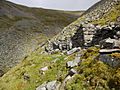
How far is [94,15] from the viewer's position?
34.5 metres

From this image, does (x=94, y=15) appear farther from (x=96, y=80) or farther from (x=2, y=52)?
(x=2, y=52)

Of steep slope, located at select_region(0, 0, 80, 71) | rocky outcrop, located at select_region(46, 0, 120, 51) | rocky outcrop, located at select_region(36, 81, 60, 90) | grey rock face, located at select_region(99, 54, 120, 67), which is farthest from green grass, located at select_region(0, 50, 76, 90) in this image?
steep slope, located at select_region(0, 0, 80, 71)

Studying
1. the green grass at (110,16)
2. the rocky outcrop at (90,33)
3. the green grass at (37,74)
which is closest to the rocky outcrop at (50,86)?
the green grass at (37,74)

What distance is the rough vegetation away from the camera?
1811cm

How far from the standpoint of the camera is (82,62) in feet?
70.4

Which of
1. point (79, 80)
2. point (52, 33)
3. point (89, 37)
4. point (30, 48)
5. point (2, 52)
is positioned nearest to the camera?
point (79, 80)

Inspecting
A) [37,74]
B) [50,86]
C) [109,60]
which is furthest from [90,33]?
[109,60]

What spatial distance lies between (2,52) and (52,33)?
2437 cm

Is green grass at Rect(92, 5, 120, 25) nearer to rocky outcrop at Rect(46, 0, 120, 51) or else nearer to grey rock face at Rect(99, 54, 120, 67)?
rocky outcrop at Rect(46, 0, 120, 51)

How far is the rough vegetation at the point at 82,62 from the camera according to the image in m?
18.1

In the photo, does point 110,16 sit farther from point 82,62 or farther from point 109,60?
point 109,60

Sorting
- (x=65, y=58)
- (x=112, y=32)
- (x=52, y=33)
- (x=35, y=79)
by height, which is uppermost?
(x=112, y=32)

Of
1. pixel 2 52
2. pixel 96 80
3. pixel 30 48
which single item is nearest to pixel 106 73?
pixel 96 80

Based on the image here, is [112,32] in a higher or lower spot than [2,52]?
higher
